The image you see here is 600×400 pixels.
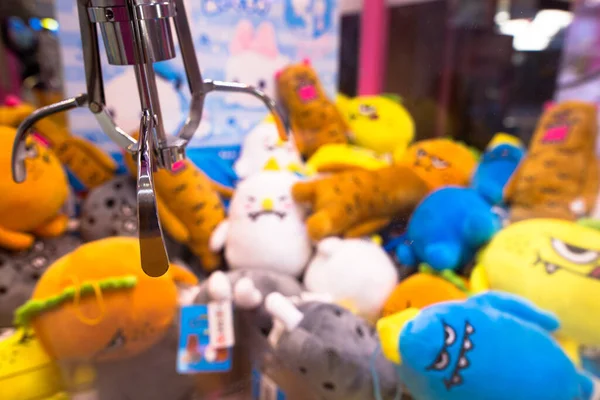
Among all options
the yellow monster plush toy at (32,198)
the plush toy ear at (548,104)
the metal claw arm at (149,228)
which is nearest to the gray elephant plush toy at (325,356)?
the metal claw arm at (149,228)

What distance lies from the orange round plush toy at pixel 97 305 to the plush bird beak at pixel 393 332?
0.24 meters

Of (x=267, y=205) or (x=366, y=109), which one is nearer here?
(x=267, y=205)

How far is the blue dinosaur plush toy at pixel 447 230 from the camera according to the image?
1.90 feet

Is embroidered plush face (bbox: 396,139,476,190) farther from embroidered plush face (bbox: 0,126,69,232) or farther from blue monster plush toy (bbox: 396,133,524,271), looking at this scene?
embroidered plush face (bbox: 0,126,69,232)

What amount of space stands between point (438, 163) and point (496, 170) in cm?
11

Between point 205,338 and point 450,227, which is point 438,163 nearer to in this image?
point 450,227

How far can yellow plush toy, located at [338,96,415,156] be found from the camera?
2.88 feet

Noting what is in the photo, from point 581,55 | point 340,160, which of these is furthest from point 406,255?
point 581,55

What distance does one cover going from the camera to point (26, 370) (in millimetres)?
460

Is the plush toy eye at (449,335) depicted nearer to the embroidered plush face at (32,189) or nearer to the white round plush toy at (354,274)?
the white round plush toy at (354,274)

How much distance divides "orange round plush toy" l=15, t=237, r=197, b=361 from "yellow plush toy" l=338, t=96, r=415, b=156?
0.54m

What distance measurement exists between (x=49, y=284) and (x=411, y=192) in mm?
474

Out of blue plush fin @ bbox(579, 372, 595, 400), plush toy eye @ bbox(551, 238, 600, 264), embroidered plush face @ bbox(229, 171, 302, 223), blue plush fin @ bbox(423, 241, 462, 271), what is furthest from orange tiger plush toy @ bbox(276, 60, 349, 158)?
blue plush fin @ bbox(579, 372, 595, 400)

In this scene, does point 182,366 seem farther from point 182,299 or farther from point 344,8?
point 344,8
